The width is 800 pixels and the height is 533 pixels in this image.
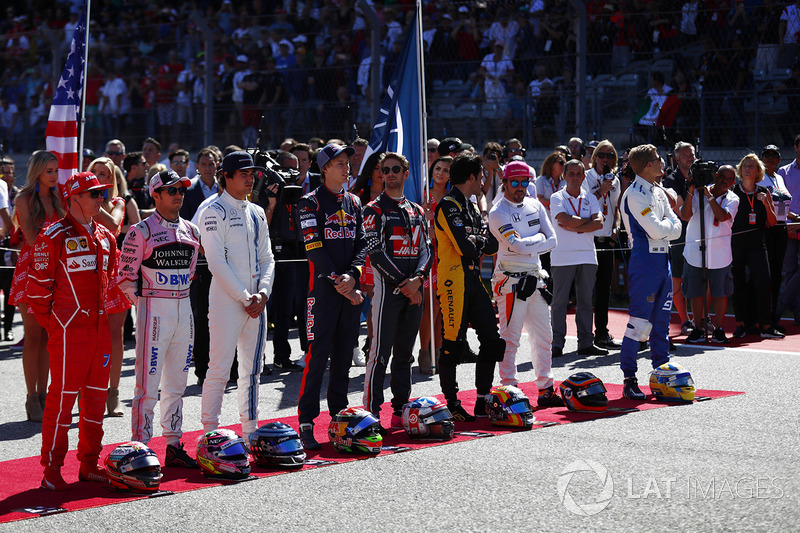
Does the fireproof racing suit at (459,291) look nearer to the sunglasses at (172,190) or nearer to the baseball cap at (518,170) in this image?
the baseball cap at (518,170)

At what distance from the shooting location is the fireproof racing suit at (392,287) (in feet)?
24.3

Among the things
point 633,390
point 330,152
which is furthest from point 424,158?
point 633,390

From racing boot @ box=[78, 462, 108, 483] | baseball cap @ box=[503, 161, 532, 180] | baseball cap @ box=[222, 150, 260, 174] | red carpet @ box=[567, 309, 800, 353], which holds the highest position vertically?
baseball cap @ box=[222, 150, 260, 174]

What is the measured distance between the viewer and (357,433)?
22.0 feet

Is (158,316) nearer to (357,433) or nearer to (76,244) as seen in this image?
(76,244)

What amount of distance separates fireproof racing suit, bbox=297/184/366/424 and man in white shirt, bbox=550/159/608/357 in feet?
13.0

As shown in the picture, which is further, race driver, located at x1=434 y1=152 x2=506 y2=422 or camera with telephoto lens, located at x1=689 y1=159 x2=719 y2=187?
camera with telephoto lens, located at x1=689 y1=159 x2=719 y2=187

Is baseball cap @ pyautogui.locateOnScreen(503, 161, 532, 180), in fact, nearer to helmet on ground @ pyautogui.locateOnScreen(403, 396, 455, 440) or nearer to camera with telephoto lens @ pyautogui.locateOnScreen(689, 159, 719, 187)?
helmet on ground @ pyautogui.locateOnScreen(403, 396, 455, 440)

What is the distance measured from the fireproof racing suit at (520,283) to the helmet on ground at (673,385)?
0.86 meters

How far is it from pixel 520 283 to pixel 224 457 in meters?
2.94

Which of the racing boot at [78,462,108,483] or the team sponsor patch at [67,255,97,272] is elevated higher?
the team sponsor patch at [67,255,97,272]

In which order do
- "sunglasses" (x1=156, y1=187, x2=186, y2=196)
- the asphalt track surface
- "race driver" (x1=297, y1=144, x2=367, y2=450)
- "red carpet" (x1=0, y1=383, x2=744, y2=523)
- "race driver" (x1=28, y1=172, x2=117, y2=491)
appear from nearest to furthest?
the asphalt track surface, "red carpet" (x1=0, y1=383, x2=744, y2=523), "race driver" (x1=28, y1=172, x2=117, y2=491), "sunglasses" (x1=156, y1=187, x2=186, y2=196), "race driver" (x1=297, y1=144, x2=367, y2=450)

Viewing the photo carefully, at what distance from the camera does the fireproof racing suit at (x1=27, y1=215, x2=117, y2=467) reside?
20.3 ft

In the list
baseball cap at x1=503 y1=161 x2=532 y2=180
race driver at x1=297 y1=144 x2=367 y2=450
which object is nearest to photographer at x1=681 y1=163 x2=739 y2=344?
baseball cap at x1=503 y1=161 x2=532 y2=180
